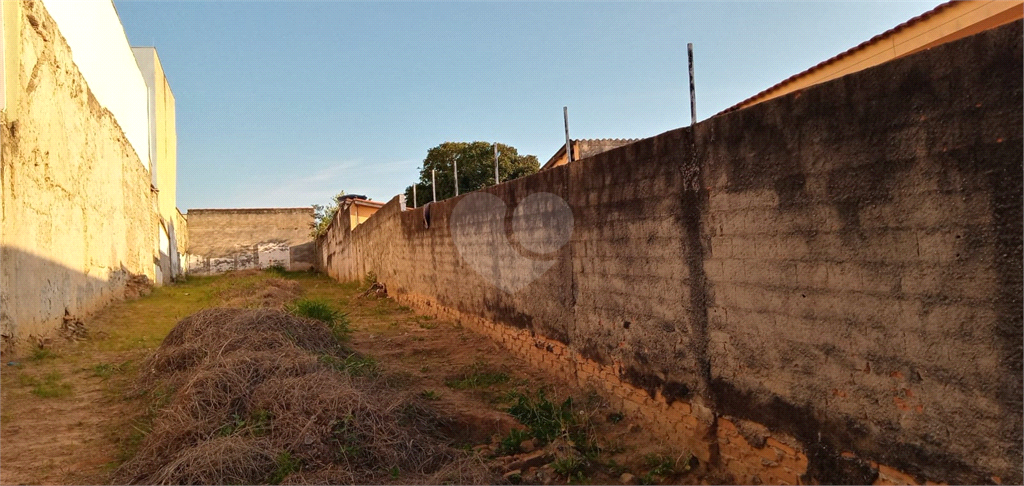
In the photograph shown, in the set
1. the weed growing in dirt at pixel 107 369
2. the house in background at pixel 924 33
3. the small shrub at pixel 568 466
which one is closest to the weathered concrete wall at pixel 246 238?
the weed growing in dirt at pixel 107 369

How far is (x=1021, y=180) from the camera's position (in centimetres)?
193

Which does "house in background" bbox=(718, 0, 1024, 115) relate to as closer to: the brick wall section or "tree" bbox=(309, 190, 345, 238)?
the brick wall section

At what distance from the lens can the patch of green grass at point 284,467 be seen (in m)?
3.08

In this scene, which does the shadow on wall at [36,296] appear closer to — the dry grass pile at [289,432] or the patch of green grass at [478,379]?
the dry grass pile at [289,432]

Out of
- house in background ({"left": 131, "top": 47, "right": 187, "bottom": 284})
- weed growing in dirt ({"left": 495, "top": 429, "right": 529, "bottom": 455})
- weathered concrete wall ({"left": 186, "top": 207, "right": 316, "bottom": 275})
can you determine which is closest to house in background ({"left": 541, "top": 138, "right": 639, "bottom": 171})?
weed growing in dirt ({"left": 495, "top": 429, "right": 529, "bottom": 455})

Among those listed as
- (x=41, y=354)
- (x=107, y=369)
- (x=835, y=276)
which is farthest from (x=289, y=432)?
(x=41, y=354)

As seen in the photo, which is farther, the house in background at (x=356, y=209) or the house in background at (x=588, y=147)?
the house in background at (x=356, y=209)

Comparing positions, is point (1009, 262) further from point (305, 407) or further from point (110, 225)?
point (110, 225)

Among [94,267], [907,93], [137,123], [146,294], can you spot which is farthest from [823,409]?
[137,123]

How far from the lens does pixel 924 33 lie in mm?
5422

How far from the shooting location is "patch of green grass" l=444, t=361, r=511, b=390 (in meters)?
5.32

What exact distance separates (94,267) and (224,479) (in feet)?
28.4

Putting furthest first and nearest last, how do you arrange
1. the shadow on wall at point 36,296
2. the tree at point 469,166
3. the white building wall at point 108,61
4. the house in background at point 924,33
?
the tree at point 469,166 → the white building wall at point 108,61 → the shadow on wall at point 36,296 → the house in background at point 924,33

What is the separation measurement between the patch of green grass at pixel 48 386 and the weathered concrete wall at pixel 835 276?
4593mm
